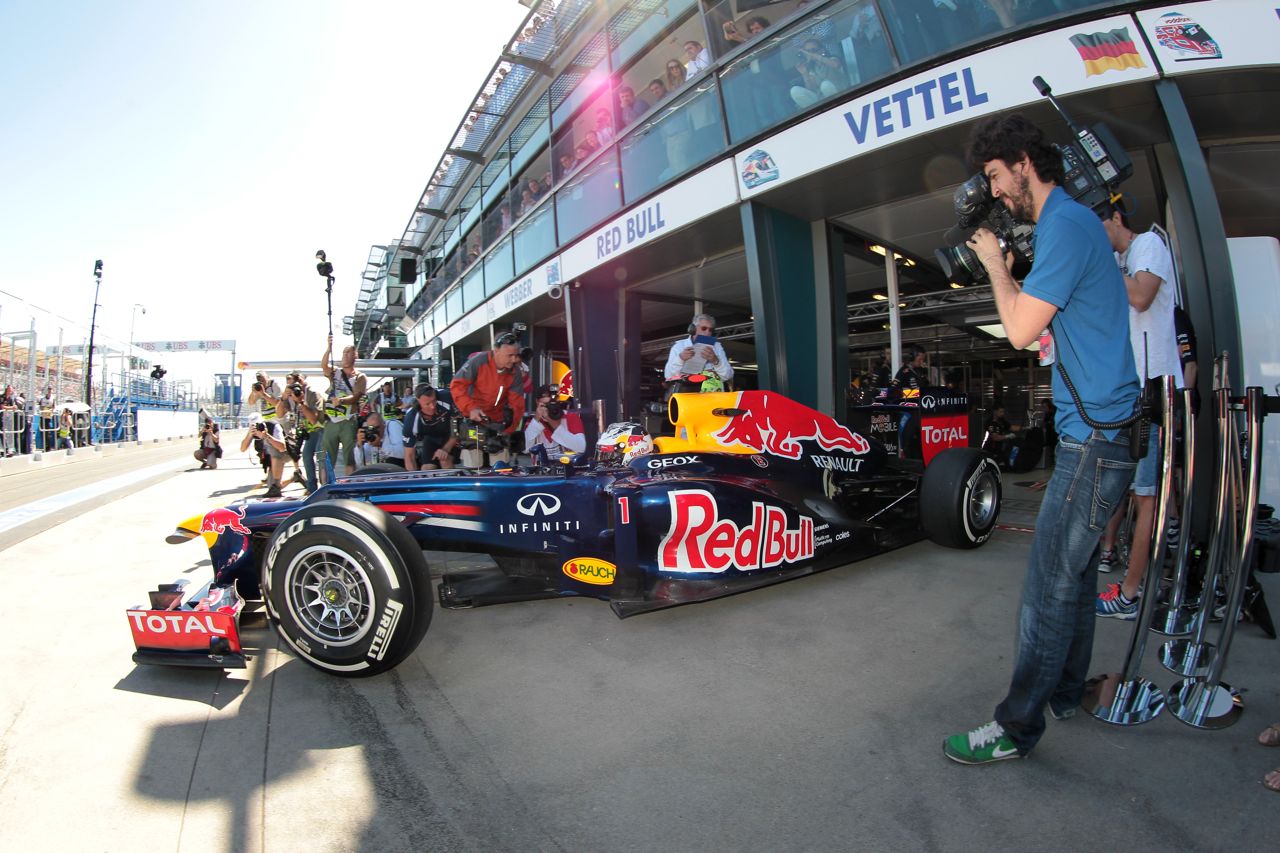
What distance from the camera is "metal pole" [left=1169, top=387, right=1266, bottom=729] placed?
194 centimetres

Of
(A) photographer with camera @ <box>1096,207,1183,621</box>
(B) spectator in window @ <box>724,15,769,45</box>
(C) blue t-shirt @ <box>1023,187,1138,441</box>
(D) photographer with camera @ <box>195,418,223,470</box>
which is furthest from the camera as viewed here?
(D) photographer with camera @ <box>195,418,223,470</box>

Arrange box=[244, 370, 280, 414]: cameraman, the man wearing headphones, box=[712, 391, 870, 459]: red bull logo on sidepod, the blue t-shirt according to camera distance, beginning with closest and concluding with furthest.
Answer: the blue t-shirt < box=[712, 391, 870, 459]: red bull logo on sidepod < the man wearing headphones < box=[244, 370, 280, 414]: cameraman

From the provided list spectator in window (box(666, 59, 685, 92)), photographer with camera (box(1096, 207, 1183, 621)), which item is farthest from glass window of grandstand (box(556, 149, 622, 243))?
photographer with camera (box(1096, 207, 1183, 621))

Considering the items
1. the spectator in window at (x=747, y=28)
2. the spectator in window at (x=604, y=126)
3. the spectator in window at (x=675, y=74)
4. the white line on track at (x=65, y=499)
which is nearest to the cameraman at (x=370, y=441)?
the white line on track at (x=65, y=499)

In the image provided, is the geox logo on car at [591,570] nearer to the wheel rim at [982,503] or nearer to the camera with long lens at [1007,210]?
the camera with long lens at [1007,210]

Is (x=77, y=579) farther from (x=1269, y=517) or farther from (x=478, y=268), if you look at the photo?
(x=478, y=268)

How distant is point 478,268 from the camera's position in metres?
16.4

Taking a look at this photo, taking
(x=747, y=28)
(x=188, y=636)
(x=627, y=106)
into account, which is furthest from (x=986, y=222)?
(x=627, y=106)

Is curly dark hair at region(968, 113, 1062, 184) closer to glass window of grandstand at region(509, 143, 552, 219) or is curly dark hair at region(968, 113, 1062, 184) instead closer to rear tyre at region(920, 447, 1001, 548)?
rear tyre at region(920, 447, 1001, 548)

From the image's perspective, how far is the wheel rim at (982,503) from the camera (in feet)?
13.4

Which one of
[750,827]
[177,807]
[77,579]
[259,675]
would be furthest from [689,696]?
[77,579]

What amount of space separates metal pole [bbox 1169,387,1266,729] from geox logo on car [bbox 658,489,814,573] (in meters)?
1.64

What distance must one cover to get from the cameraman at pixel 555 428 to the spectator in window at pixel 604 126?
17.8 feet

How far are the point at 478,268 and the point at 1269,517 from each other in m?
15.9
